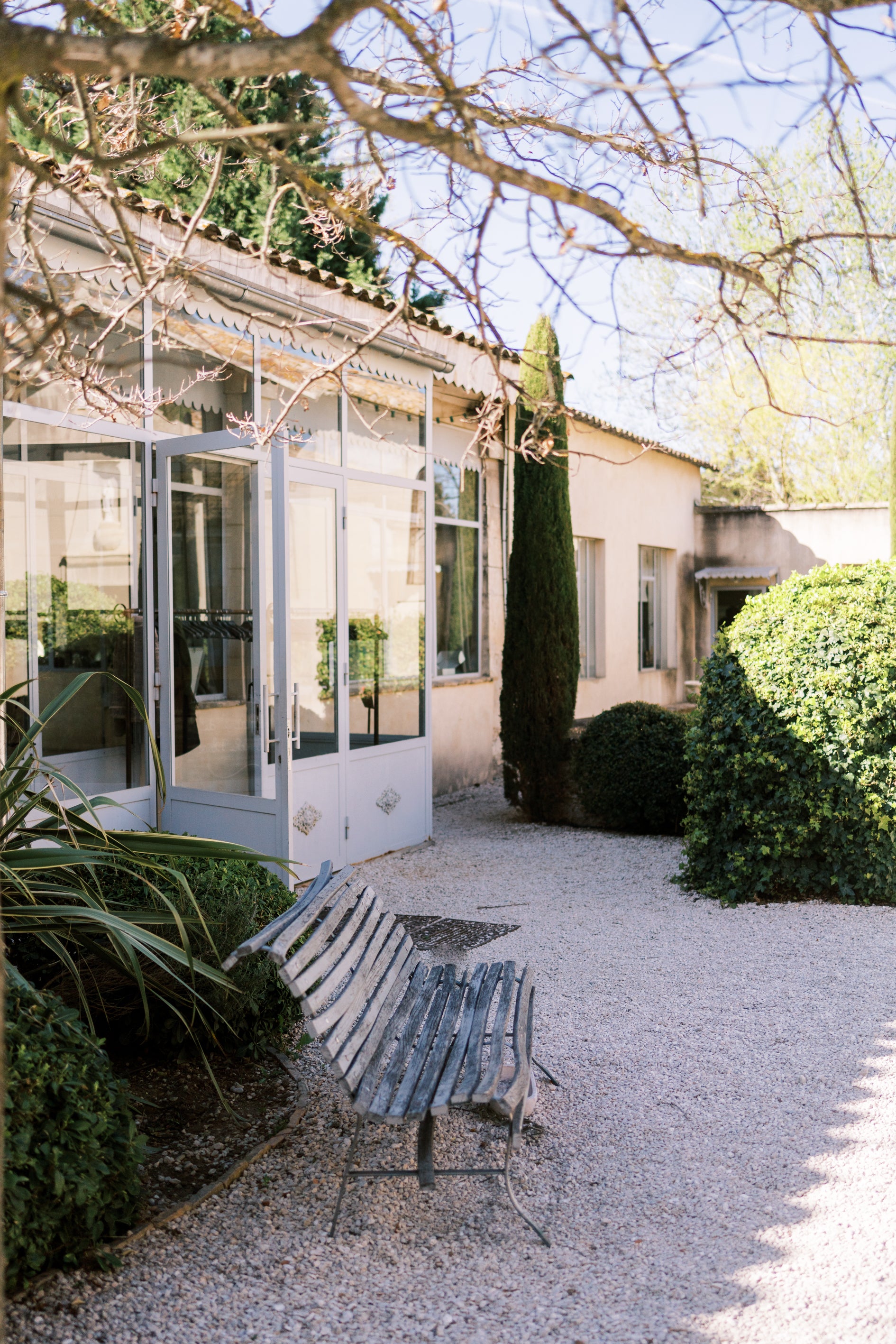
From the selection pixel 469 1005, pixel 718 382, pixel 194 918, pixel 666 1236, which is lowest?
pixel 666 1236

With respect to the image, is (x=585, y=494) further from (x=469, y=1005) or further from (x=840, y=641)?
(x=469, y=1005)

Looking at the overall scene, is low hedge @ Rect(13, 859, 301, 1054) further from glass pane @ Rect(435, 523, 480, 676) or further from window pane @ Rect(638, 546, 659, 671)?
window pane @ Rect(638, 546, 659, 671)

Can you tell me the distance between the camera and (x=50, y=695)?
6.30 metres

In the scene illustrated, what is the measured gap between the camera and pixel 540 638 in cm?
955

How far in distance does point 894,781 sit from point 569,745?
3.47 m

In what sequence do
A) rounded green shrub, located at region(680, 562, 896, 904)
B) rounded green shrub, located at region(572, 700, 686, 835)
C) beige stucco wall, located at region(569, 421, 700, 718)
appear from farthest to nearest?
beige stucco wall, located at region(569, 421, 700, 718) < rounded green shrub, located at region(572, 700, 686, 835) < rounded green shrub, located at region(680, 562, 896, 904)

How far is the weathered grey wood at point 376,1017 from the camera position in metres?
3.10

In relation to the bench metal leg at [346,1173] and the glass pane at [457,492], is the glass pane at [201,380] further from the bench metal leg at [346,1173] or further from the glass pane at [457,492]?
the bench metal leg at [346,1173]

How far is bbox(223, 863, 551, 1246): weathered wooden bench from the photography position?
3.02 metres

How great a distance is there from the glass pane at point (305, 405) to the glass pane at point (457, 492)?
3.74 metres

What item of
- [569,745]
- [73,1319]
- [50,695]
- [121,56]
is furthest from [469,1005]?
[569,745]

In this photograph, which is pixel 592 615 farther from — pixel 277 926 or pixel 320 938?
pixel 277 926

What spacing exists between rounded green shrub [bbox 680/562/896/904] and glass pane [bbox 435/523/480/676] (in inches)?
185

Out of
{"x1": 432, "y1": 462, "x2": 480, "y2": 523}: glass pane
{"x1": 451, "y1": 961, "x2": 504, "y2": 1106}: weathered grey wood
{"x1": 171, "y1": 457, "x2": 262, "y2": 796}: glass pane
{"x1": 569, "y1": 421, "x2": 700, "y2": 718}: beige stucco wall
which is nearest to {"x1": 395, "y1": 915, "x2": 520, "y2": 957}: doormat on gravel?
{"x1": 171, "y1": 457, "x2": 262, "y2": 796}: glass pane
